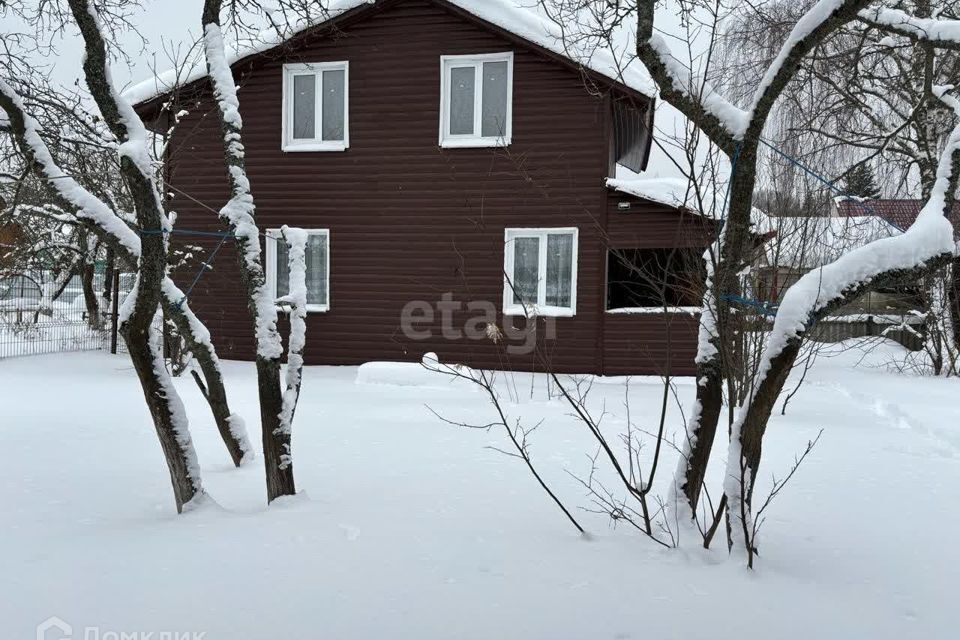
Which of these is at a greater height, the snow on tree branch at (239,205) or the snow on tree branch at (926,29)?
the snow on tree branch at (926,29)

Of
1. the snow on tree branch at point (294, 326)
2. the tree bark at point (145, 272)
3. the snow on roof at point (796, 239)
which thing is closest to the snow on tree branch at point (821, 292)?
the snow on roof at point (796, 239)

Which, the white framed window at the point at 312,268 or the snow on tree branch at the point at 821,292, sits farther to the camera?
the white framed window at the point at 312,268

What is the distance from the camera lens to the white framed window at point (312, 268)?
1206cm

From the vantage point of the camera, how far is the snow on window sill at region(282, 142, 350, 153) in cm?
1178

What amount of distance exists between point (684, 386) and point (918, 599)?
7.58m

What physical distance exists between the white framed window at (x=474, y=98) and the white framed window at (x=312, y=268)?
2726 millimetres

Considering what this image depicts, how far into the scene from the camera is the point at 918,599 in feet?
10.0

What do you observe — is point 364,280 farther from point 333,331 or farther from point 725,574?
point 725,574

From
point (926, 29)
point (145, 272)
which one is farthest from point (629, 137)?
point (145, 272)

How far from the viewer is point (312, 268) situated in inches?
480
